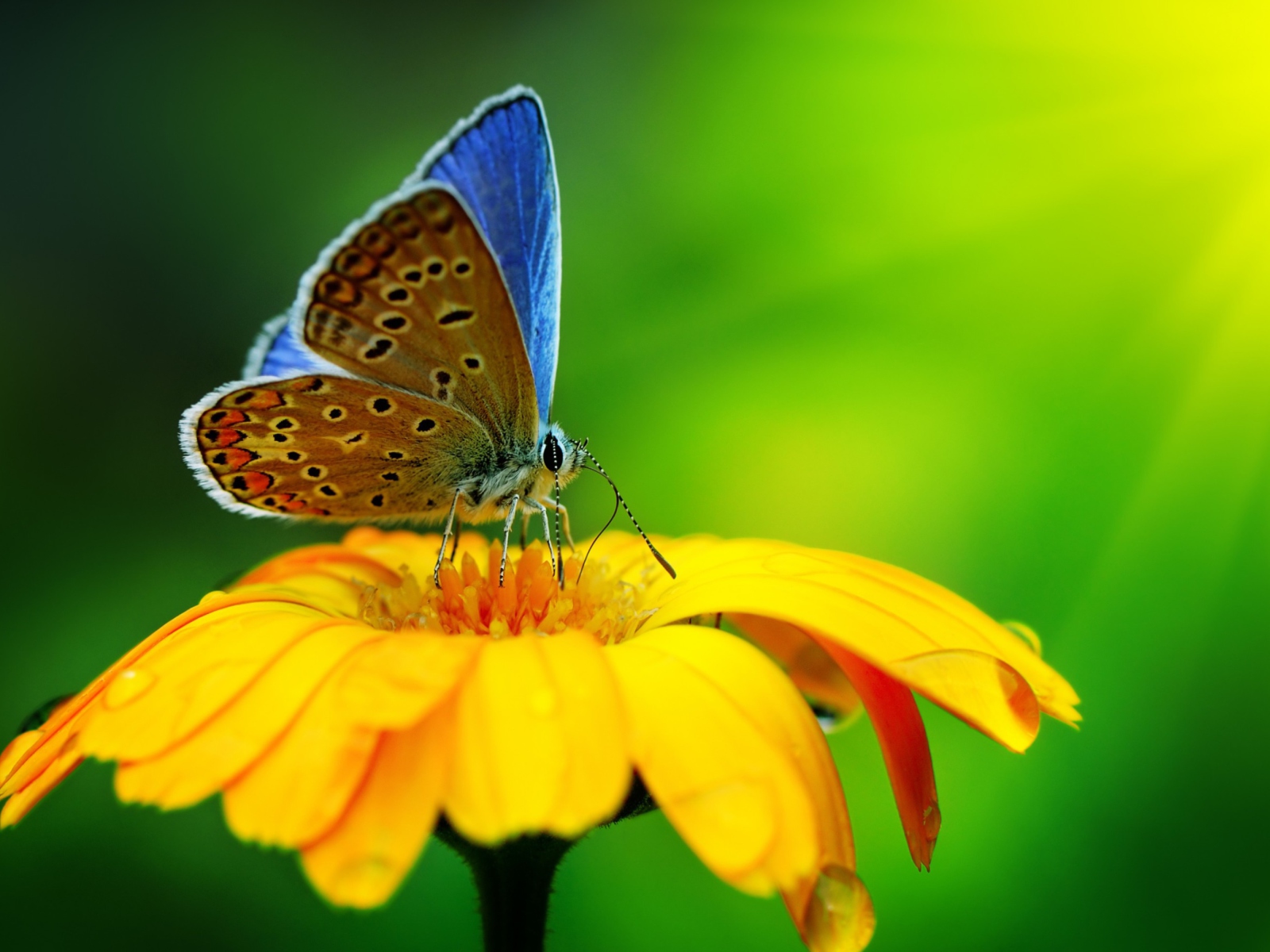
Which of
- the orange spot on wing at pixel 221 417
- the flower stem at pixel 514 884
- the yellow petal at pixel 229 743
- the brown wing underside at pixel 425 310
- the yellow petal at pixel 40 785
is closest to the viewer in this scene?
the yellow petal at pixel 229 743

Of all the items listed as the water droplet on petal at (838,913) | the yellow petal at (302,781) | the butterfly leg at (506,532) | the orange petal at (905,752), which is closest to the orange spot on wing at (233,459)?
the butterfly leg at (506,532)

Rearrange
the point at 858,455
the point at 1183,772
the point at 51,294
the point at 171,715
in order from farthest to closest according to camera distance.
Answer: the point at 51,294 < the point at 858,455 < the point at 1183,772 < the point at 171,715

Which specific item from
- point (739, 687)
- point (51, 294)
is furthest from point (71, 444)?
point (739, 687)

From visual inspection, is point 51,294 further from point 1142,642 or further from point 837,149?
point 1142,642

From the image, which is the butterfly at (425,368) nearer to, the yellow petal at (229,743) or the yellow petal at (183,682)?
the yellow petal at (183,682)

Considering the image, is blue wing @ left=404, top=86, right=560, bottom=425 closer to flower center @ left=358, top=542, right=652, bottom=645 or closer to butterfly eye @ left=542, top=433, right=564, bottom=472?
butterfly eye @ left=542, top=433, right=564, bottom=472
